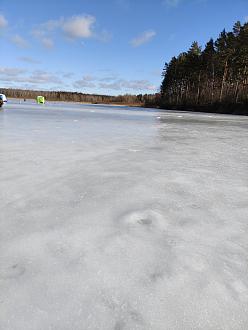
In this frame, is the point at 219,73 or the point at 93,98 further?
the point at 93,98

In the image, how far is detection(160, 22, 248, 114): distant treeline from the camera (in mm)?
40594

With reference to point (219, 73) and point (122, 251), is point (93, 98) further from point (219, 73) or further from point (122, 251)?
point (122, 251)

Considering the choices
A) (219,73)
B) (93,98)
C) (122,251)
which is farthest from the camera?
(93,98)

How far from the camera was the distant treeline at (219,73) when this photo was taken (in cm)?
4059

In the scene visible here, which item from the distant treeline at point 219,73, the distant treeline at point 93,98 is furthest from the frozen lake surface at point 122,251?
the distant treeline at point 93,98

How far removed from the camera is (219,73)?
167 ft

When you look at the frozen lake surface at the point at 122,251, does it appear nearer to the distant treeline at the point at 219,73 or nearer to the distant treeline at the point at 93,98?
the distant treeline at the point at 219,73

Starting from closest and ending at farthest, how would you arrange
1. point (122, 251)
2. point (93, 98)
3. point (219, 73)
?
point (122, 251), point (219, 73), point (93, 98)

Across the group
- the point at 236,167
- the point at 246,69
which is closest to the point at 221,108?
the point at 246,69

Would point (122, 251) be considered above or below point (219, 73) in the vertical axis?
below

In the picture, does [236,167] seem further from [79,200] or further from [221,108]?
[221,108]

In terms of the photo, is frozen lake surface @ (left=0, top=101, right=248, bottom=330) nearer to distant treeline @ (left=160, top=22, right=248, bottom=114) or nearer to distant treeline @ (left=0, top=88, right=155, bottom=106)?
distant treeline @ (left=160, top=22, right=248, bottom=114)

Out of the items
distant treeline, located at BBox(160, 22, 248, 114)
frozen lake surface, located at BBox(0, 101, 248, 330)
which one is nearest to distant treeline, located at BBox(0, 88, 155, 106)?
distant treeline, located at BBox(160, 22, 248, 114)

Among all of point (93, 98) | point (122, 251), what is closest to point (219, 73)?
point (122, 251)
